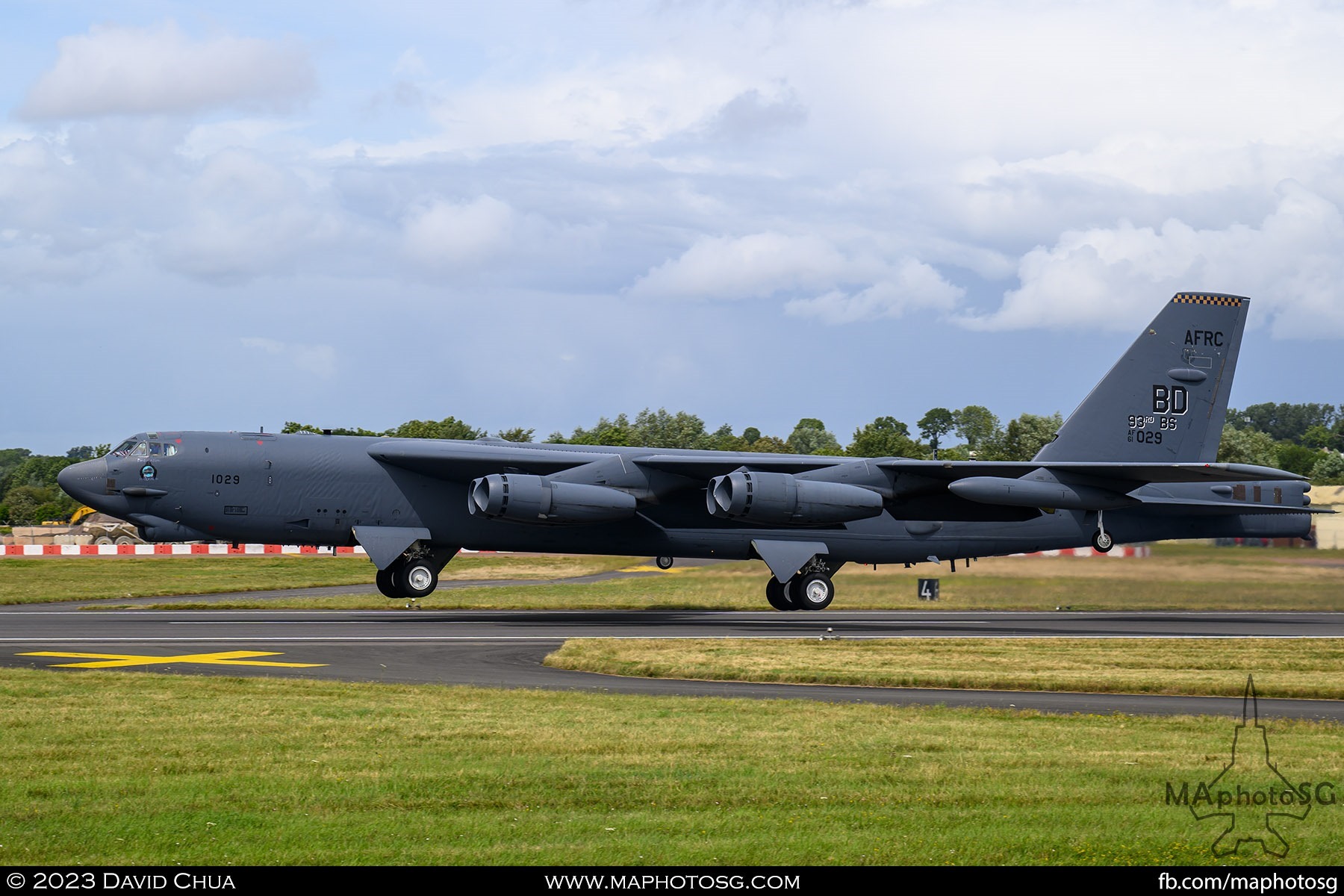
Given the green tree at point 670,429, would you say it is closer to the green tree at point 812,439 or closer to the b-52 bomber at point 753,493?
the green tree at point 812,439

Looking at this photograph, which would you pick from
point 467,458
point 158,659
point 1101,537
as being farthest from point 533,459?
point 1101,537

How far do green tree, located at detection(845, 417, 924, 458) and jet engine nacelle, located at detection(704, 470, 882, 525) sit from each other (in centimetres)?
4711

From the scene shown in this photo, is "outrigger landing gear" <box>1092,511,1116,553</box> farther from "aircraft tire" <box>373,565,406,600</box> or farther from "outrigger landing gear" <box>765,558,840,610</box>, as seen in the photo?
"aircraft tire" <box>373,565,406,600</box>

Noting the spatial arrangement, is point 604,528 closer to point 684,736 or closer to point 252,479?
point 252,479

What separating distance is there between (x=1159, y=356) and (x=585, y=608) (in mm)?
15193

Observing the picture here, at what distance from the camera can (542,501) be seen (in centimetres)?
2583

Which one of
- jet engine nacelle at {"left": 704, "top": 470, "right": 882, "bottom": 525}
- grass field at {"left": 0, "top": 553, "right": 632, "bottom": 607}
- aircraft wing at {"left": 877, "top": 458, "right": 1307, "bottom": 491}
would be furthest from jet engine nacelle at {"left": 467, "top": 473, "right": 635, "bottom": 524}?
grass field at {"left": 0, "top": 553, "right": 632, "bottom": 607}

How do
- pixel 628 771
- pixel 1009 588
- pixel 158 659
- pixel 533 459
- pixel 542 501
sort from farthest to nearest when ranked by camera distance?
pixel 1009 588 < pixel 533 459 < pixel 542 501 < pixel 158 659 < pixel 628 771

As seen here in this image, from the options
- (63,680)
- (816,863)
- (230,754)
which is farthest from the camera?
(63,680)

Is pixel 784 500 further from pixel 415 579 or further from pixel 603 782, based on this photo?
pixel 603 782

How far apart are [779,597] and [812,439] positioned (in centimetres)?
9923

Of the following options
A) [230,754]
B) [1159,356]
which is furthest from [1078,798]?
[1159,356]

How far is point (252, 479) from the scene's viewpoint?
26.4m

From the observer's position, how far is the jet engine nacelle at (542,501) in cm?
2566
